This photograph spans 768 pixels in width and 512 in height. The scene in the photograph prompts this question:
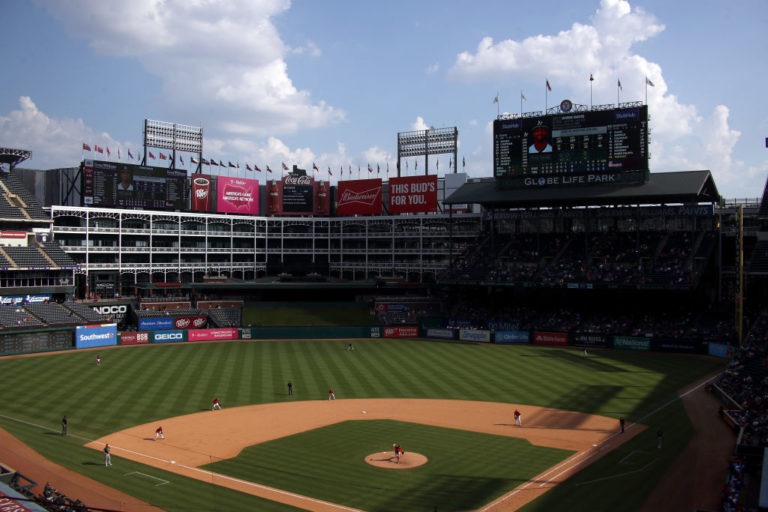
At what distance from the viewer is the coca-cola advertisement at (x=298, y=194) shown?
95.9 metres

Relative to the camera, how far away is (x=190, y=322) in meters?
71.9

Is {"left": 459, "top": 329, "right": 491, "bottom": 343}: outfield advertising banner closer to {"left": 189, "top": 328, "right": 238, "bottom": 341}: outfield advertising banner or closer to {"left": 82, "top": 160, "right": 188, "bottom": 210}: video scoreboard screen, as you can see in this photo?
{"left": 189, "top": 328, "right": 238, "bottom": 341}: outfield advertising banner

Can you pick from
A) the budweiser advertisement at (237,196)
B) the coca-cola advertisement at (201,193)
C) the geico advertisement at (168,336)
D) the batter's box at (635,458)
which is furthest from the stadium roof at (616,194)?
the batter's box at (635,458)

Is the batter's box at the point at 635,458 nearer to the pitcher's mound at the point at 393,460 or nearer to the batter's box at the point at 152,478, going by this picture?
the pitcher's mound at the point at 393,460

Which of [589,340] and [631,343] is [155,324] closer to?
[589,340]

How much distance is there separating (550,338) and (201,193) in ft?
178

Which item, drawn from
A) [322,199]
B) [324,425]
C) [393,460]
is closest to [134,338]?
[324,425]

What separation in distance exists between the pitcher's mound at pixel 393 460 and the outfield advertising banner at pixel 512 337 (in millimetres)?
36741

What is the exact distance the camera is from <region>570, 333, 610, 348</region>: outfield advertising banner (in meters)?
61.1

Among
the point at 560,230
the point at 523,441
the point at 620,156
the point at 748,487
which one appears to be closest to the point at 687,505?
the point at 748,487

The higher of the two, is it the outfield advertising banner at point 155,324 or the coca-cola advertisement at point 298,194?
the coca-cola advertisement at point 298,194

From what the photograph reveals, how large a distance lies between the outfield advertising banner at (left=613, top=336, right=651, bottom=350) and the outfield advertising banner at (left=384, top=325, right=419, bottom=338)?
21.4 meters

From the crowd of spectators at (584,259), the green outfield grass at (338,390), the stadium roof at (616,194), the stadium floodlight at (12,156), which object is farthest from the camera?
the stadium floodlight at (12,156)

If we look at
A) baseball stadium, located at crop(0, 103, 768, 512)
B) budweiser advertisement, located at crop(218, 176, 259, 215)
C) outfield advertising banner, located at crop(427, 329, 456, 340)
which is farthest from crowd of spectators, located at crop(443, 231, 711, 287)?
budweiser advertisement, located at crop(218, 176, 259, 215)
